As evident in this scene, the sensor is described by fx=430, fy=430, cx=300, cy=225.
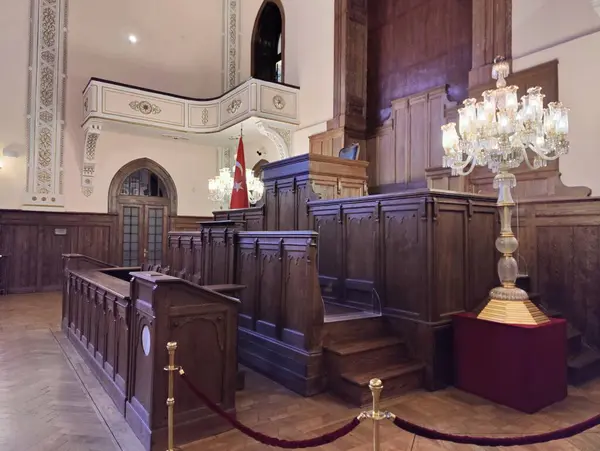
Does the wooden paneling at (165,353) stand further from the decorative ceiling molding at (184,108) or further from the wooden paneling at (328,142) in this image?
the decorative ceiling molding at (184,108)

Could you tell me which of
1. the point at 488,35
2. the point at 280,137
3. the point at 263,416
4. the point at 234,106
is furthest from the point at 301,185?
the point at 234,106

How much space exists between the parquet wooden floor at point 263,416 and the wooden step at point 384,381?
0.31 feet

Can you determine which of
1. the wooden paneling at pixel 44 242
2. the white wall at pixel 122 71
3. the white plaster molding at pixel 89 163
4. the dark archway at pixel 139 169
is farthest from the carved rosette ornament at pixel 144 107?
the wooden paneling at pixel 44 242

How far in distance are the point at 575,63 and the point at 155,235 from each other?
982 centimetres

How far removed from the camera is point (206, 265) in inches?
213

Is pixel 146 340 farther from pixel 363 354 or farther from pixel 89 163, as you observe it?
pixel 89 163

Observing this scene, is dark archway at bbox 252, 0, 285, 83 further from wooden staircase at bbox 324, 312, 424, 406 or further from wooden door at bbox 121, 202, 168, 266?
wooden staircase at bbox 324, 312, 424, 406

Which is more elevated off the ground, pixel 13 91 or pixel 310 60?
pixel 310 60

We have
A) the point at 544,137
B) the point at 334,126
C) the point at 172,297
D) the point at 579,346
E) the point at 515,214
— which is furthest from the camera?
the point at 334,126

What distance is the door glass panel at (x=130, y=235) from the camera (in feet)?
36.2

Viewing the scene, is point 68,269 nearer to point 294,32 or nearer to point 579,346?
point 579,346

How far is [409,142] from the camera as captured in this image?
810 centimetres

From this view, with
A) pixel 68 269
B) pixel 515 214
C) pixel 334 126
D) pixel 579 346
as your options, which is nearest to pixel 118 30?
pixel 334 126

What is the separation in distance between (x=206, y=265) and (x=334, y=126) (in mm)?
4961
